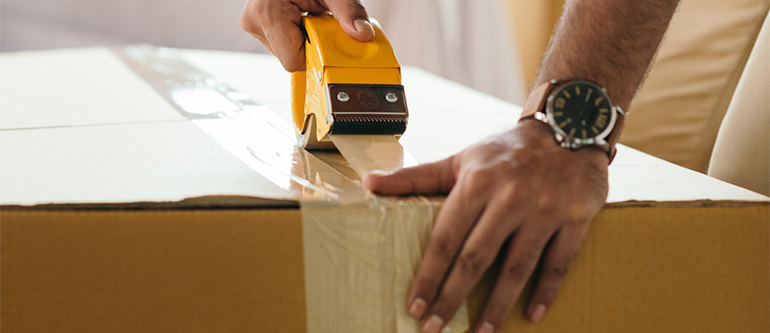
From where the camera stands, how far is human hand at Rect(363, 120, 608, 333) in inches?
20.2

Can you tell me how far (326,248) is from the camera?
1.73 ft

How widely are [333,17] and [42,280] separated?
0.41 meters

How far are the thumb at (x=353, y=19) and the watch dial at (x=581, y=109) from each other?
0.66ft

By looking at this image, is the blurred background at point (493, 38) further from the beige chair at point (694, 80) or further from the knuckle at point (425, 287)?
the knuckle at point (425, 287)

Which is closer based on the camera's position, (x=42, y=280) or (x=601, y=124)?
(x=42, y=280)

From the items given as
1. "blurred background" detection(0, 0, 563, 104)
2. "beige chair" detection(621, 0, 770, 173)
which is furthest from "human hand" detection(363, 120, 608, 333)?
"blurred background" detection(0, 0, 563, 104)

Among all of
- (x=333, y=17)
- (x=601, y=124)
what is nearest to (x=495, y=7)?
(x=333, y=17)

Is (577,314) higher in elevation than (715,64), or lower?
lower

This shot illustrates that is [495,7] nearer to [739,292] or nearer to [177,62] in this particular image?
[177,62]

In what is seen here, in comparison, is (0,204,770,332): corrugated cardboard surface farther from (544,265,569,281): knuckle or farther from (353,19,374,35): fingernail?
(353,19,374,35): fingernail

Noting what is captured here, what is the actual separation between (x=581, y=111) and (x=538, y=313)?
0.17 metres

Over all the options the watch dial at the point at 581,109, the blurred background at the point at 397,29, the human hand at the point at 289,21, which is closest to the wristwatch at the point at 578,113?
the watch dial at the point at 581,109

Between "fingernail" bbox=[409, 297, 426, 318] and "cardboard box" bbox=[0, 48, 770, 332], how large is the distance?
1.8 inches

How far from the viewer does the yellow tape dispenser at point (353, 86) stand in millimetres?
682
